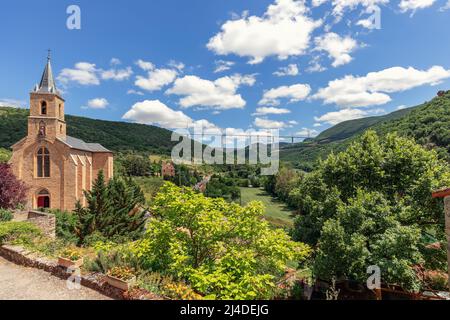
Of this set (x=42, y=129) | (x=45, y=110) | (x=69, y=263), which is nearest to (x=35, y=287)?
(x=69, y=263)

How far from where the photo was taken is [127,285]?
5.51m

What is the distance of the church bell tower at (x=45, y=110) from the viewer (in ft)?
89.1

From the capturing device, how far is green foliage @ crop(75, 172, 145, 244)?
58.6 feet

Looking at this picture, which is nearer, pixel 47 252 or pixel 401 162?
pixel 47 252

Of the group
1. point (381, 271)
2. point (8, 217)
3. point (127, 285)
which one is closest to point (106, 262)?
point (127, 285)

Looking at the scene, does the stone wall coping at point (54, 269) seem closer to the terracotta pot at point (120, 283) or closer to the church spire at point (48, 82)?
the terracotta pot at point (120, 283)

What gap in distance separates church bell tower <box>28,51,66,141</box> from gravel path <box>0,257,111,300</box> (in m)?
25.0

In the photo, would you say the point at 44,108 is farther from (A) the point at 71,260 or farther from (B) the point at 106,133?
(B) the point at 106,133

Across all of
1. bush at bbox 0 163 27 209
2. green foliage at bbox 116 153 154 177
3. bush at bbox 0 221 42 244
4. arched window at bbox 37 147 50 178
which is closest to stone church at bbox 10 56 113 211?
arched window at bbox 37 147 50 178

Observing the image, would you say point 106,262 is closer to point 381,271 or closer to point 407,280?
point 381,271

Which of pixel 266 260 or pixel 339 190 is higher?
pixel 339 190

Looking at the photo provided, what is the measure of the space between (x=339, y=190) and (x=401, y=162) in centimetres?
280

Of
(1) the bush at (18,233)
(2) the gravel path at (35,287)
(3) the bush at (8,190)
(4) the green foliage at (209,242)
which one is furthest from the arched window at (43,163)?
(4) the green foliage at (209,242)

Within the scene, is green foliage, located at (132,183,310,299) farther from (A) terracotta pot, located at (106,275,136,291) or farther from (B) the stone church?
(B) the stone church
